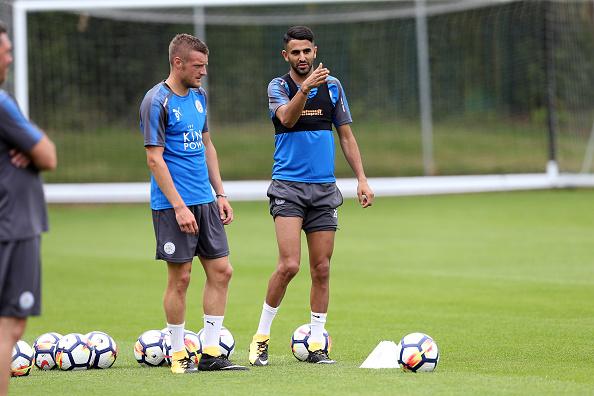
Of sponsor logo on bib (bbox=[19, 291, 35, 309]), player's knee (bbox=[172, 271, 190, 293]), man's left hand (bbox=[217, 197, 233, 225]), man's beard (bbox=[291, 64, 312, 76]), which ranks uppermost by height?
man's beard (bbox=[291, 64, 312, 76])

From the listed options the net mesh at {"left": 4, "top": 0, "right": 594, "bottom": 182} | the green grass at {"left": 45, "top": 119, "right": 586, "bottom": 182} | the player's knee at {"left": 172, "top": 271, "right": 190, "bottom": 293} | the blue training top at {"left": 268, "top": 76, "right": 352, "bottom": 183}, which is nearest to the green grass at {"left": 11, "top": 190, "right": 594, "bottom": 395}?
the player's knee at {"left": 172, "top": 271, "right": 190, "bottom": 293}

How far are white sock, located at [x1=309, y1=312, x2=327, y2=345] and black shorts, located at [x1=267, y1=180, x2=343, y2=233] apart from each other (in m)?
0.64

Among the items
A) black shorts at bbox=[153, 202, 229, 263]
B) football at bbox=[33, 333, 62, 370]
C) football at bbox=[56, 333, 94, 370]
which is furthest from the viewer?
football at bbox=[33, 333, 62, 370]

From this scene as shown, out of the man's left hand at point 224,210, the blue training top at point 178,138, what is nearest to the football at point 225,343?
the man's left hand at point 224,210

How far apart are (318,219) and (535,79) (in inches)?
769

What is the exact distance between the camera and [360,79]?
26.9m

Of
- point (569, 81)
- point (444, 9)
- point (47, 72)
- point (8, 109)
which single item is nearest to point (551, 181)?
point (569, 81)

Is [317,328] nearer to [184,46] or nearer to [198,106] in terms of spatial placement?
[198,106]

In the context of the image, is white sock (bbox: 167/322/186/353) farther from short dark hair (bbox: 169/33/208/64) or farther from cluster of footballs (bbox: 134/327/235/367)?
short dark hair (bbox: 169/33/208/64)

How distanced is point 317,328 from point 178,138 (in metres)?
1.81

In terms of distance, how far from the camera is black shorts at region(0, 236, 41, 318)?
19.2 ft

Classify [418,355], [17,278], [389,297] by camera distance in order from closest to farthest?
[17,278] → [418,355] → [389,297]

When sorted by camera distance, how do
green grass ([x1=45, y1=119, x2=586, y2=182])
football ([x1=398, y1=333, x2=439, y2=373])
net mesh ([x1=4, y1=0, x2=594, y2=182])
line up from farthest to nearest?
green grass ([x1=45, y1=119, x2=586, y2=182]) → net mesh ([x1=4, y1=0, x2=594, y2=182]) → football ([x1=398, y1=333, x2=439, y2=373])

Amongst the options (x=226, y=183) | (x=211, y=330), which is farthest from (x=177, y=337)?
(x=226, y=183)
